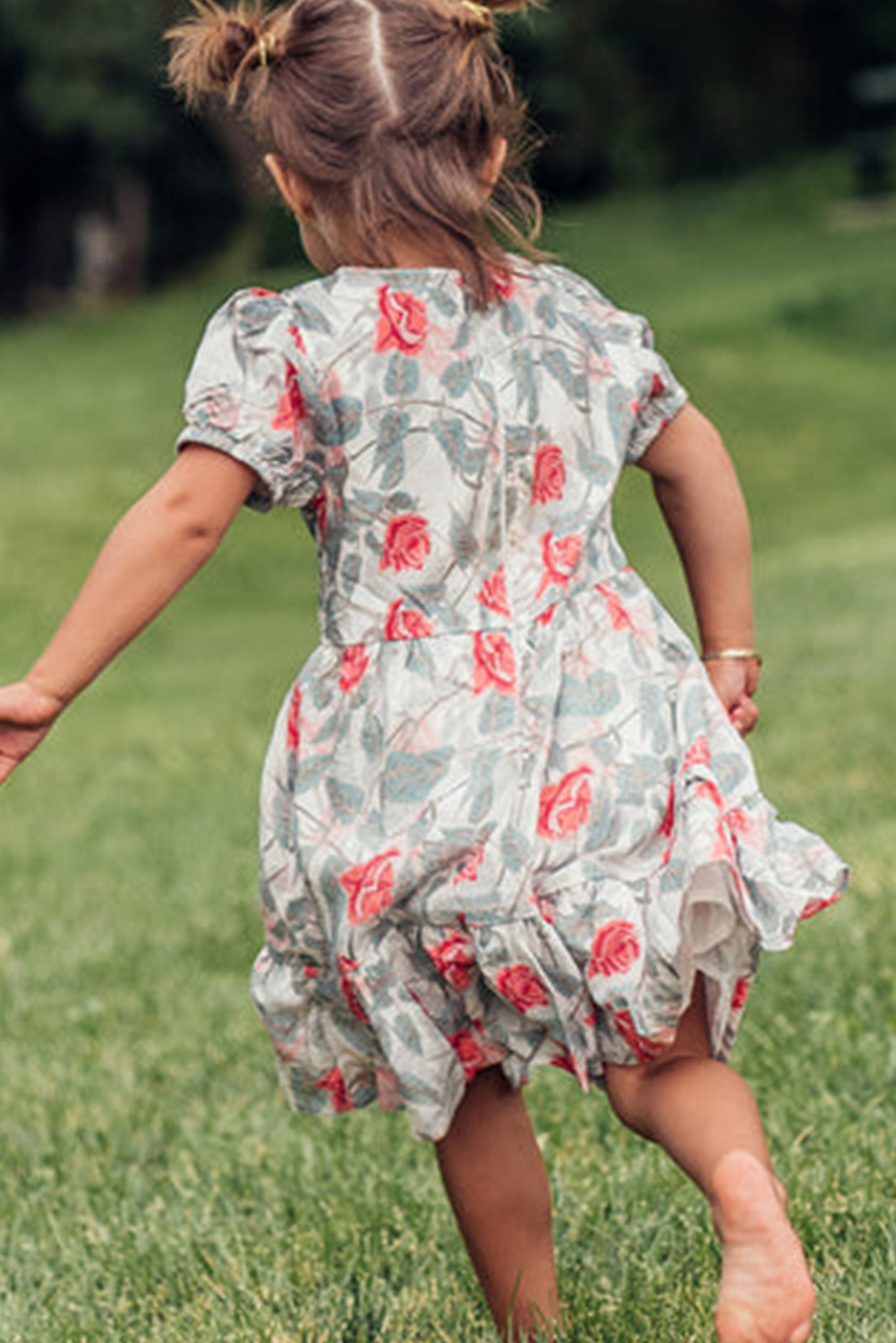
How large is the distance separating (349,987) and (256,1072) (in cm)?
210

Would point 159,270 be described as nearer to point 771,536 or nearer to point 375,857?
point 771,536

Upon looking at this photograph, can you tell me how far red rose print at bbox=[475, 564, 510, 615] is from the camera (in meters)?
2.84

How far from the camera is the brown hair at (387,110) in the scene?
2.85 m

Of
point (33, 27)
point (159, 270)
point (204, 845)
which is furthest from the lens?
point (159, 270)

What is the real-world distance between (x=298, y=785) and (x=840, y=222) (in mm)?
26253

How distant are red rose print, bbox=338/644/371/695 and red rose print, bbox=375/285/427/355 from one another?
362mm

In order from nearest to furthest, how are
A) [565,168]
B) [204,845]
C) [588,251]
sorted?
1. [204,845]
2. [588,251]
3. [565,168]

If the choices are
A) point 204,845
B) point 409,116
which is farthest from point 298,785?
point 204,845

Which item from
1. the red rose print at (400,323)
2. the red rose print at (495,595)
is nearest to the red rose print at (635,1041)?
the red rose print at (495,595)

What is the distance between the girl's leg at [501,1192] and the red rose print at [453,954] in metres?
0.24

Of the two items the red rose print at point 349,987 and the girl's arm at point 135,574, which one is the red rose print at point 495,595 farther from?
the red rose print at point 349,987

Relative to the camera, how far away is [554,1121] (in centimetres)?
414

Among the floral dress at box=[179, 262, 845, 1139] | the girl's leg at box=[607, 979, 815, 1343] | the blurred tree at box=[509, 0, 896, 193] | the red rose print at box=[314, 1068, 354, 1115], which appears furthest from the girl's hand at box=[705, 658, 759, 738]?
the blurred tree at box=[509, 0, 896, 193]

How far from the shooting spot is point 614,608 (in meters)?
2.88
